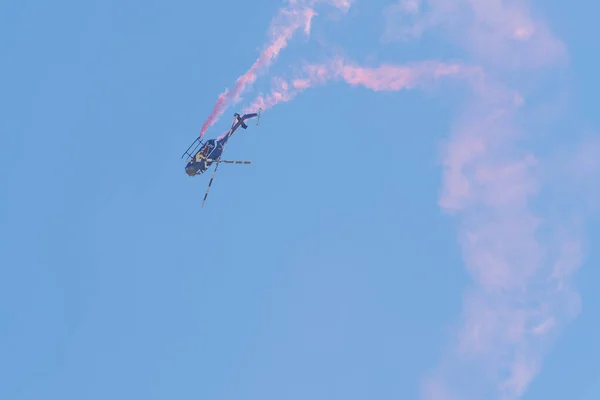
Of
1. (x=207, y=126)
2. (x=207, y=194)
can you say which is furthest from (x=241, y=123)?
(x=207, y=194)

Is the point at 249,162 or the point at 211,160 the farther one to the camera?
the point at 211,160

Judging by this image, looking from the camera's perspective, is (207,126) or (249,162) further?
(207,126)

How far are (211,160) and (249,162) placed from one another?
1116 cm

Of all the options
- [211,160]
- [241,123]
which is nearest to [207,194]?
[211,160]

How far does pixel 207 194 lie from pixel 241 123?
46.6ft

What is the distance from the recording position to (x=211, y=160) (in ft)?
331

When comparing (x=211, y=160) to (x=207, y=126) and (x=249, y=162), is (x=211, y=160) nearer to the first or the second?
(x=207, y=126)

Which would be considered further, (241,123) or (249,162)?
(241,123)

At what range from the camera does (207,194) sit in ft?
316

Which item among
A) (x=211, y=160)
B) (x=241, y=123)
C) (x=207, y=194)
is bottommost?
(x=207, y=194)

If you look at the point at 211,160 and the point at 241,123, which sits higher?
the point at 241,123

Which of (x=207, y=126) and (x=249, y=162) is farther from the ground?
(x=207, y=126)

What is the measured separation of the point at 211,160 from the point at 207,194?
6693 mm

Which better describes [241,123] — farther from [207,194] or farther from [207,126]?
[207,194]
